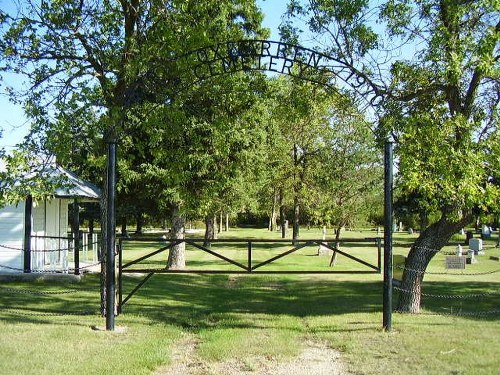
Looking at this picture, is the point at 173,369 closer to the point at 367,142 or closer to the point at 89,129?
the point at 89,129

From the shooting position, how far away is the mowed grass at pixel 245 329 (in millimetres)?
7148

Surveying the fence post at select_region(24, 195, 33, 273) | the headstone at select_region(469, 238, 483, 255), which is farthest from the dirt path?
the headstone at select_region(469, 238, 483, 255)

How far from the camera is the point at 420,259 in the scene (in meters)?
11.2

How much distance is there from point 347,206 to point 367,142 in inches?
114

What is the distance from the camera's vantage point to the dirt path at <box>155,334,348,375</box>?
22.4 ft

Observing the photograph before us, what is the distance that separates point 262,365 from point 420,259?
5.29 m

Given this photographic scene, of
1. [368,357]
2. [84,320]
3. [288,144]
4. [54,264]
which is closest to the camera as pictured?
[368,357]

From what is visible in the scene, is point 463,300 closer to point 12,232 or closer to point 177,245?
point 177,245

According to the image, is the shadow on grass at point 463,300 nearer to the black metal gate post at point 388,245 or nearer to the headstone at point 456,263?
the black metal gate post at point 388,245

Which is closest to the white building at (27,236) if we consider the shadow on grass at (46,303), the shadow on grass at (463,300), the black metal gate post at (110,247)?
the shadow on grass at (46,303)

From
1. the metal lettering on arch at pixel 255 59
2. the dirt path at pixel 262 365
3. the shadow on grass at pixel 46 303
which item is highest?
the metal lettering on arch at pixel 255 59

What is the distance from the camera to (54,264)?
19.5 meters

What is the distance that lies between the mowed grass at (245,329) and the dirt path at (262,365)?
5.5 inches

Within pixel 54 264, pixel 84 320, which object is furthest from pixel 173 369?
pixel 54 264
